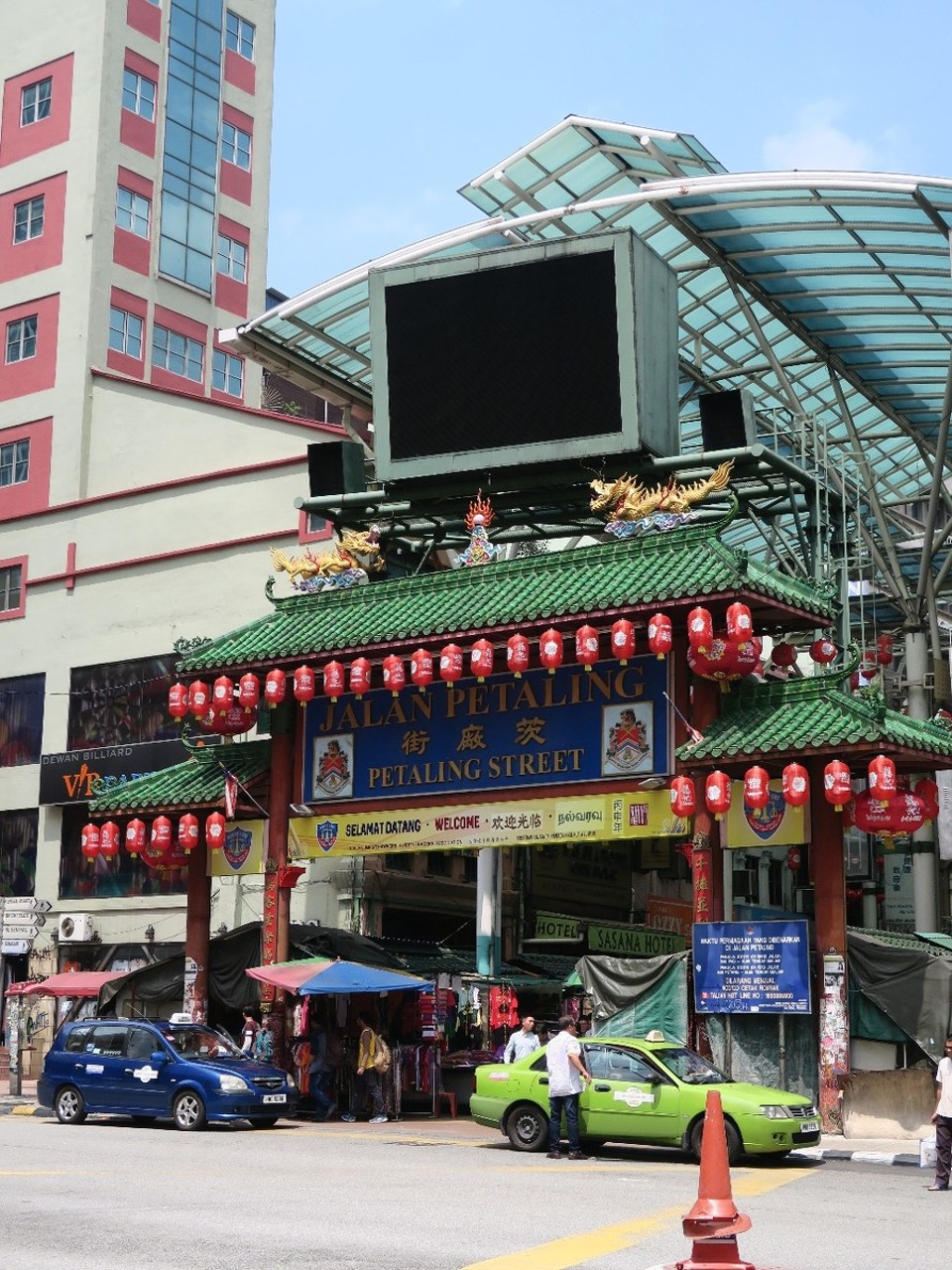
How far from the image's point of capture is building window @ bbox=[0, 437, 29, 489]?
4878 centimetres

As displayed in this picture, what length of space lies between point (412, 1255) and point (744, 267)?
28.3 m

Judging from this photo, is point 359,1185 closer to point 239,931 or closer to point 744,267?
point 239,931

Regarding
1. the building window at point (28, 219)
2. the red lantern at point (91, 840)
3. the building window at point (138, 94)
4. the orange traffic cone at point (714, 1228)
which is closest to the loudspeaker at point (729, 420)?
the red lantern at point (91, 840)

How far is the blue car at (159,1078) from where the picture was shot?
79.9 ft

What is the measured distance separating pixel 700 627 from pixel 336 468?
10769 mm

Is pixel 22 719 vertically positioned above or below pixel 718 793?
above

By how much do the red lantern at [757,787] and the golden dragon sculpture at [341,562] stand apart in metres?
9.85

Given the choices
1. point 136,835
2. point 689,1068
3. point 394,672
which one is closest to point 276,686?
point 394,672

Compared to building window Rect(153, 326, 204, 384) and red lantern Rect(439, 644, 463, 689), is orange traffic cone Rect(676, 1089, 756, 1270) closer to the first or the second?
red lantern Rect(439, 644, 463, 689)

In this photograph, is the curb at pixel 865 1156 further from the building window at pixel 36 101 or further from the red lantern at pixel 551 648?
the building window at pixel 36 101

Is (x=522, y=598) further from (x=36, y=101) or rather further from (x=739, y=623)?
(x=36, y=101)

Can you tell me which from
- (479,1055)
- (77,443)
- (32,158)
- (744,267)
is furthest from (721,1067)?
(32,158)

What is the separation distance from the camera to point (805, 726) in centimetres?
2469

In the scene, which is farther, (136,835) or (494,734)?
(136,835)
